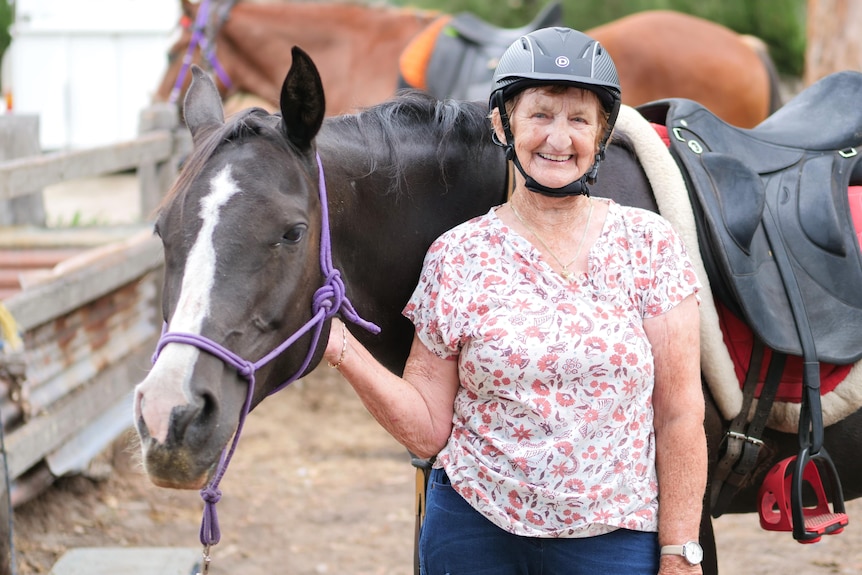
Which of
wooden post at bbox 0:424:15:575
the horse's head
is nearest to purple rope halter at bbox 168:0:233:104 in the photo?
wooden post at bbox 0:424:15:575

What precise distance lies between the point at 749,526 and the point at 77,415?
297 centimetres

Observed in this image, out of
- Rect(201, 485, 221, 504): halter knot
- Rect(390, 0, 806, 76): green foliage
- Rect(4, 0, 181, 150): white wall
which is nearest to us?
Rect(201, 485, 221, 504): halter knot

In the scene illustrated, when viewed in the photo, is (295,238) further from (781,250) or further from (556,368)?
(781,250)

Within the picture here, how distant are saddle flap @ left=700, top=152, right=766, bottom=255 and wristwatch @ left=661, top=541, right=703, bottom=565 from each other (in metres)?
0.70

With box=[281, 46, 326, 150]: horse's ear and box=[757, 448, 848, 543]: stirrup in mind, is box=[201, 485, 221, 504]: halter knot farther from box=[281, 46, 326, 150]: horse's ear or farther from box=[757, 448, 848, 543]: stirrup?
box=[757, 448, 848, 543]: stirrup

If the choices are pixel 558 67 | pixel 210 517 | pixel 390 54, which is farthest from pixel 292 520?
pixel 390 54

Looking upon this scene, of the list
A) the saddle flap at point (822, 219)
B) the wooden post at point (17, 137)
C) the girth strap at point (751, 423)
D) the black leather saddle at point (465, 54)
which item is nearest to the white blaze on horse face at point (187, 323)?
the girth strap at point (751, 423)

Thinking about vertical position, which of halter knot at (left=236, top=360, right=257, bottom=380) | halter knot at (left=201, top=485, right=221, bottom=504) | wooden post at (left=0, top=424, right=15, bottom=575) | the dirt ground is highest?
halter knot at (left=236, top=360, right=257, bottom=380)

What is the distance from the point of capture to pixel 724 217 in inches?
82.2

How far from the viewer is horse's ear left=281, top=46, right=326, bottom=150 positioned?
1694mm

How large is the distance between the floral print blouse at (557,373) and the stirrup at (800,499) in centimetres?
52

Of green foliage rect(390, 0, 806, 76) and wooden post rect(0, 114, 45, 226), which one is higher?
green foliage rect(390, 0, 806, 76)

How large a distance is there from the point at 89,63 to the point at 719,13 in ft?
24.9

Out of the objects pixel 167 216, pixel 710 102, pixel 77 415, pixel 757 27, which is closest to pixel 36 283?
pixel 77 415
